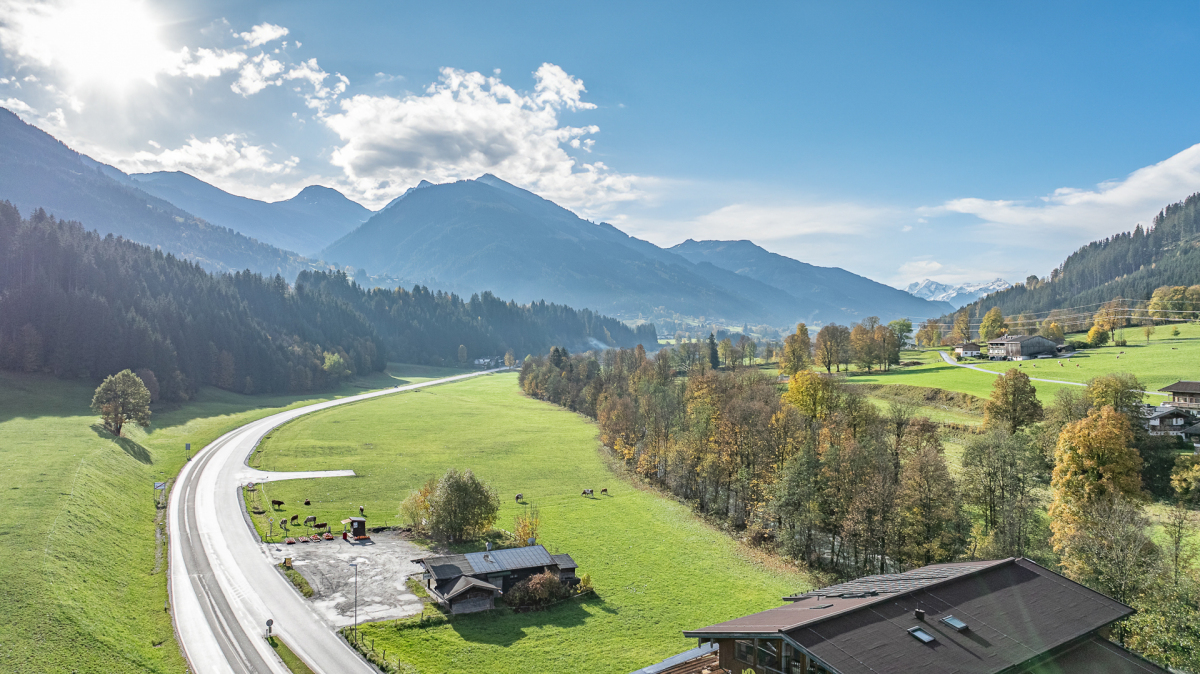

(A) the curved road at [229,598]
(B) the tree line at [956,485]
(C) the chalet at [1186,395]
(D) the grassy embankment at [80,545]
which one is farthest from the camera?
(C) the chalet at [1186,395]

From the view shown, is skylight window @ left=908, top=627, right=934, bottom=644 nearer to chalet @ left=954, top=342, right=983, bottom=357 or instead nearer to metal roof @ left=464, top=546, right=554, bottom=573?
metal roof @ left=464, top=546, right=554, bottom=573

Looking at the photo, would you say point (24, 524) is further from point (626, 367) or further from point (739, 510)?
point (626, 367)

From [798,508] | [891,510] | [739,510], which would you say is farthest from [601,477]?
[891,510]

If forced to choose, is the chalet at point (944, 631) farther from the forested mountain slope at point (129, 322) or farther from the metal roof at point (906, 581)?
the forested mountain slope at point (129, 322)

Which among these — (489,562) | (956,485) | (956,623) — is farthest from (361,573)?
(956,485)

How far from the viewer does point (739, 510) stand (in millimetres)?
67062

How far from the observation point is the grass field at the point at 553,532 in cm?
3647

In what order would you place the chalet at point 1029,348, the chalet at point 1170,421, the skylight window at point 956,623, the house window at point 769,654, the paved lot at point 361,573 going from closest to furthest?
the skylight window at point 956,623
the house window at point 769,654
the paved lot at point 361,573
the chalet at point 1170,421
the chalet at point 1029,348

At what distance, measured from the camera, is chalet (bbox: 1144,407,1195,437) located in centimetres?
5750

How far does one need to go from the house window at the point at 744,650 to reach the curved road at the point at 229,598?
2097 centimetres

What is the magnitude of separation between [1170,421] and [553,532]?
64.1 meters

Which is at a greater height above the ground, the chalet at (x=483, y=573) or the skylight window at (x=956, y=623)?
the skylight window at (x=956, y=623)

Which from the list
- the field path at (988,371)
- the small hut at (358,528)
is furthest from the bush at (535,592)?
the field path at (988,371)

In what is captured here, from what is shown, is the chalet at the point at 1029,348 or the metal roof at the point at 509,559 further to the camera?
the chalet at the point at 1029,348
